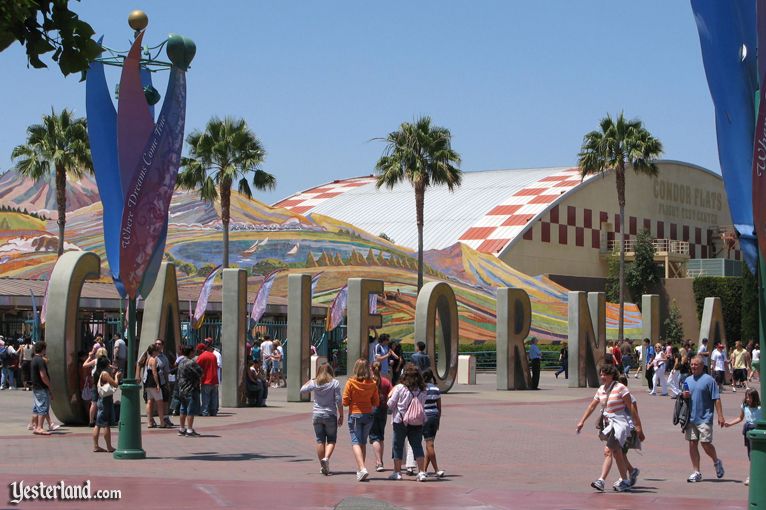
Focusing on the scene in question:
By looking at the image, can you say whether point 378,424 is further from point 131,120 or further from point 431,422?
point 131,120

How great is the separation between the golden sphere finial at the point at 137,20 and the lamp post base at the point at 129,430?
524 cm

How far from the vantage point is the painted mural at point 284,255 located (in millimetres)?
49625

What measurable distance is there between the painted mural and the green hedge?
4535 millimetres

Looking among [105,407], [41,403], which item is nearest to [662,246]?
[41,403]

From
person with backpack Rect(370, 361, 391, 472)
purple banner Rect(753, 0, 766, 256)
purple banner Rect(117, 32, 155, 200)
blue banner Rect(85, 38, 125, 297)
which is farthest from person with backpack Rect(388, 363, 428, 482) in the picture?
purple banner Rect(753, 0, 766, 256)

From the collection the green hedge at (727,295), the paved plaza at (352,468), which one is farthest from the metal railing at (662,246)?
the paved plaza at (352,468)

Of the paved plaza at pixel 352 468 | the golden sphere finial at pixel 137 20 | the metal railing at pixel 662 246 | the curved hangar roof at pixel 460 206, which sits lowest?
the paved plaza at pixel 352 468

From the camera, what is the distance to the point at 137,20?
16953 millimetres

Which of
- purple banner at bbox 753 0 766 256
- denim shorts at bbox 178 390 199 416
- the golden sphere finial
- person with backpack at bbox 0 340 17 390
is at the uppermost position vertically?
the golden sphere finial

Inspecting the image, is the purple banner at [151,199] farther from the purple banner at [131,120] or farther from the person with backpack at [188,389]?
the person with backpack at [188,389]

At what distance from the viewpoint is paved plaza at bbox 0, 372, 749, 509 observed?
12125mm

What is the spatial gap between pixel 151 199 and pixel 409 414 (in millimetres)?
5092

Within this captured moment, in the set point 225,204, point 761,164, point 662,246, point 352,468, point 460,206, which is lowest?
point 352,468

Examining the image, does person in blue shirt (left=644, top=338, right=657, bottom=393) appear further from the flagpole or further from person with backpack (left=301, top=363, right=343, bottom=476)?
the flagpole
